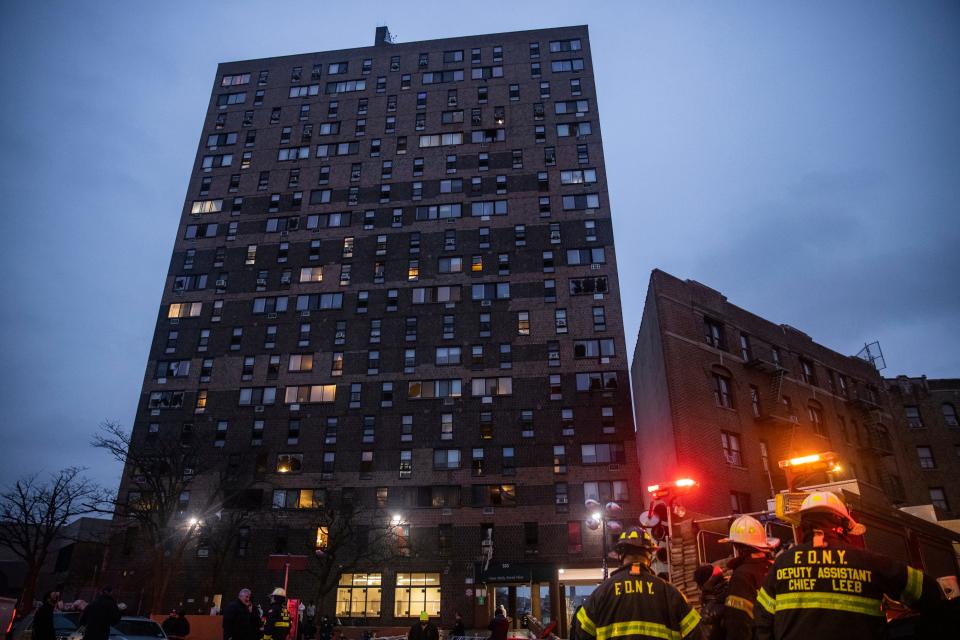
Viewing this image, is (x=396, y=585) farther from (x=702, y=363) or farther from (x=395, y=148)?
(x=395, y=148)

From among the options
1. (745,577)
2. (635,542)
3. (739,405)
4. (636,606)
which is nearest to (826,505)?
(635,542)

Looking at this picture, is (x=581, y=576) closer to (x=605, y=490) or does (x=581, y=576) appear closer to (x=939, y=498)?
(x=605, y=490)

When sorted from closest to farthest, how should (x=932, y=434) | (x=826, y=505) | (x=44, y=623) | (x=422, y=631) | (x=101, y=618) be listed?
(x=826, y=505), (x=101, y=618), (x=44, y=623), (x=422, y=631), (x=932, y=434)

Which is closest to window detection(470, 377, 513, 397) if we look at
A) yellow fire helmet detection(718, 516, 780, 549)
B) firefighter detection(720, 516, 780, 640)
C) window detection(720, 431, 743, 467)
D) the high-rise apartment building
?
the high-rise apartment building

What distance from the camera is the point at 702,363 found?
3238cm

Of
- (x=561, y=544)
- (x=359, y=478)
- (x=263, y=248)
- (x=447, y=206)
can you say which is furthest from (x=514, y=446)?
(x=263, y=248)

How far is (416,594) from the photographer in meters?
44.7

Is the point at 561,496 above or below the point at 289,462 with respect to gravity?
below

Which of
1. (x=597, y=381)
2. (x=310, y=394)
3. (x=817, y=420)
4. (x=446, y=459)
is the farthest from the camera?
(x=310, y=394)

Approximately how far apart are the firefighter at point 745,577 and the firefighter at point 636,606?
60.4 inches

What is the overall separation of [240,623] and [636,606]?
9.13 m

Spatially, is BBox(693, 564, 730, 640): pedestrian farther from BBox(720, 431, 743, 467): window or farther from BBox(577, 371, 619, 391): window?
BBox(577, 371, 619, 391): window

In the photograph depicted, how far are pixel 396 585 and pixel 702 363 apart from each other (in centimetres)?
2834

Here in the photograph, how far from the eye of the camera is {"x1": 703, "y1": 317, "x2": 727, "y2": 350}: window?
33938 millimetres
